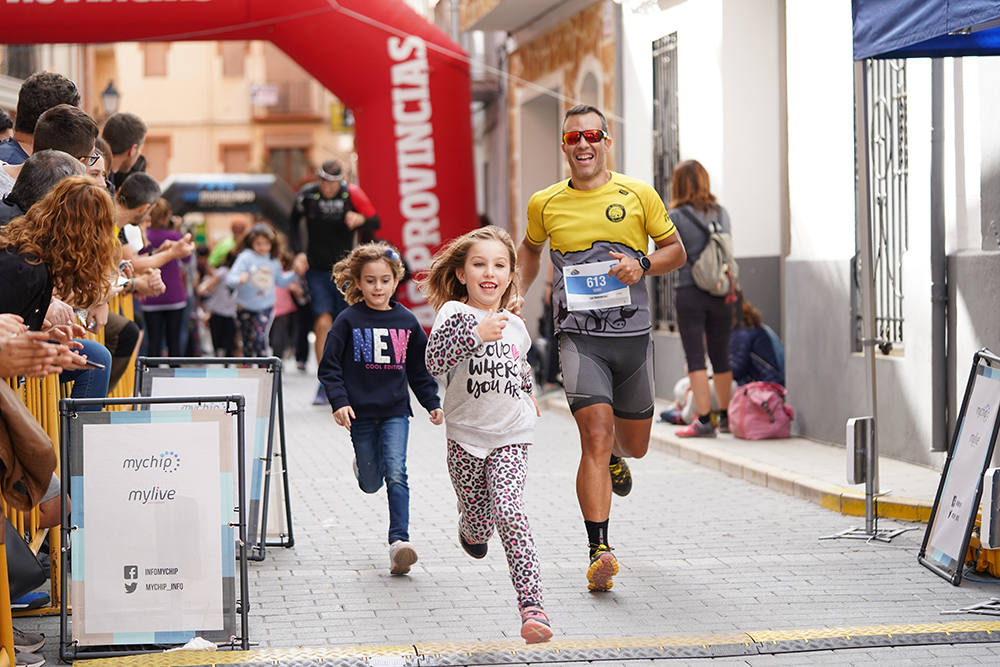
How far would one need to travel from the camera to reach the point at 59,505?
5820mm

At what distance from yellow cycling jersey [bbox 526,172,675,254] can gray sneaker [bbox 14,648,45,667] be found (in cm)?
286

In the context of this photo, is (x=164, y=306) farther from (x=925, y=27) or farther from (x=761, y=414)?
(x=925, y=27)

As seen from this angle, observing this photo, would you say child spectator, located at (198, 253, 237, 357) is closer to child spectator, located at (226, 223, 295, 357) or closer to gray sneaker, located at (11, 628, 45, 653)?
child spectator, located at (226, 223, 295, 357)

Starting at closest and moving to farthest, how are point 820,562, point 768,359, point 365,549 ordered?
point 820,562
point 365,549
point 768,359

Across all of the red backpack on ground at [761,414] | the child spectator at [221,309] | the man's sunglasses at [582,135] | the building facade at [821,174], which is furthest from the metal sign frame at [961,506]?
the child spectator at [221,309]

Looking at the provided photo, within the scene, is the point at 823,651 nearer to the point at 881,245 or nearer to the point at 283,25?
the point at 881,245

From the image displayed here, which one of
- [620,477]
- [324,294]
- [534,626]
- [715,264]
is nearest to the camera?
[534,626]

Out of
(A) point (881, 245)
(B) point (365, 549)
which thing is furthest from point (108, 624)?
(A) point (881, 245)

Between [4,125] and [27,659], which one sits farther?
[4,125]

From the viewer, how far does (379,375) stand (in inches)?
293

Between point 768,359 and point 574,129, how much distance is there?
6.38 m

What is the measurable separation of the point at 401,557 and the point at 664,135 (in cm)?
972

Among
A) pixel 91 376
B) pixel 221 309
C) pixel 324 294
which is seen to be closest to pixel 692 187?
pixel 324 294

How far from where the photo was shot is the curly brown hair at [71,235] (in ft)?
17.3
